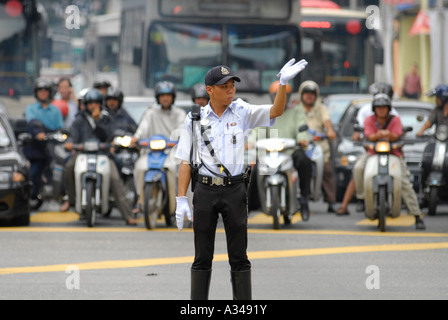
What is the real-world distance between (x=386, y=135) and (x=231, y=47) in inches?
292

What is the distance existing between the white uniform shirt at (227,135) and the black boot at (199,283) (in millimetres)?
649

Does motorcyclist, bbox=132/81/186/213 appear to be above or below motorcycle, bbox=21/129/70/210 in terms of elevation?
above

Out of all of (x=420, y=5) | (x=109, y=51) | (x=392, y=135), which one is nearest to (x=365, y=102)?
(x=392, y=135)

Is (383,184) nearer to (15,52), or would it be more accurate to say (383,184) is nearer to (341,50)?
(15,52)

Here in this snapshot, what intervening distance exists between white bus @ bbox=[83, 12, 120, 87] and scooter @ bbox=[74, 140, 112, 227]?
16.4m

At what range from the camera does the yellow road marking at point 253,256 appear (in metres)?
11.5

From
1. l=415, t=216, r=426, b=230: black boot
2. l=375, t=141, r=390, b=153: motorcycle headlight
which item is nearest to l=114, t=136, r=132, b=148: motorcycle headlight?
l=375, t=141, r=390, b=153: motorcycle headlight

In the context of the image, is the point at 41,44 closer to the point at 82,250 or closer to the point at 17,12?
the point at 17,12

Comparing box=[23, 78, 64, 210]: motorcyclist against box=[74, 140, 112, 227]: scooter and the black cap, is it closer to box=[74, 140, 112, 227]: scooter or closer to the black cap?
box=[74, 140, 112, 227]: scooter

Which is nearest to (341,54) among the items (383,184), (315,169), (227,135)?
(315,169)

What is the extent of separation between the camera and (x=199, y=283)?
8.16 m

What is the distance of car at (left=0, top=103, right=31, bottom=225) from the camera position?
50.4 feet

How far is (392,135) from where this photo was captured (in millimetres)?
15156

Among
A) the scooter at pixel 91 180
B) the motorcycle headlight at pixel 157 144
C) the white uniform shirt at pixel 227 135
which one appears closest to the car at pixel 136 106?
the scooter at pixel 91 180
